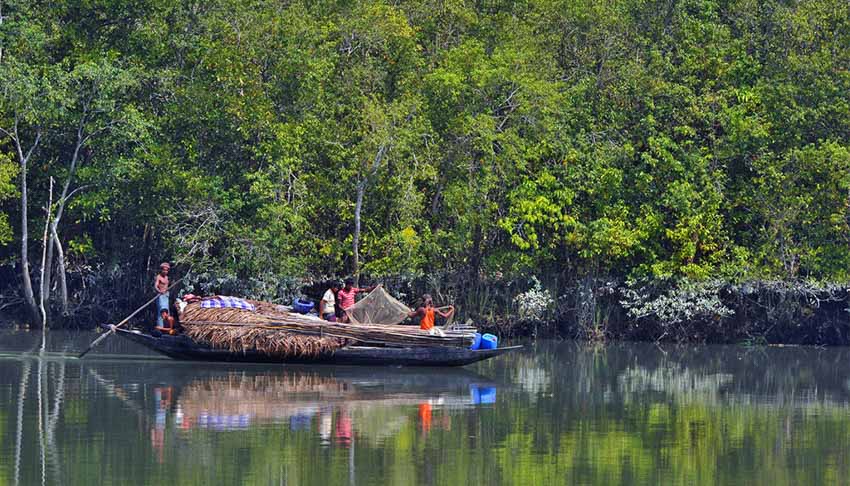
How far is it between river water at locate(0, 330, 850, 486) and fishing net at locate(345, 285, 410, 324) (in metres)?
0.89

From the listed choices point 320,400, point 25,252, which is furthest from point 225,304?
point 25,252

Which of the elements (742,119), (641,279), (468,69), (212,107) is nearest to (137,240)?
(212,107)

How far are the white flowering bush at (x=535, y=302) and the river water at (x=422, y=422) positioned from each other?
11.8 feet

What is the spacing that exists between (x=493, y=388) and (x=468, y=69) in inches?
403

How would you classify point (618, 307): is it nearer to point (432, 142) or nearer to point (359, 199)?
point (432, 142)

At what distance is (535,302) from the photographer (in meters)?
30.7

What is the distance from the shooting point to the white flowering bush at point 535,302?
Result: 30672mm

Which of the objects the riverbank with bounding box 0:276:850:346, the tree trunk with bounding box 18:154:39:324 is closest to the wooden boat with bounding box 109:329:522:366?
the riverbank with bounding box 0:276:850:346

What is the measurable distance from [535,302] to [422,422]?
501 inches

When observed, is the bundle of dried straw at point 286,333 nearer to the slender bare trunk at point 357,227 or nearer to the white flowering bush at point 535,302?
the slender bare trunk at point 357,227

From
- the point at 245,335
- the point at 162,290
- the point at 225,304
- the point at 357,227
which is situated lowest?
the point at 245,335

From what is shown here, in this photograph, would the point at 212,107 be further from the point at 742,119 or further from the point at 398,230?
the point at 742,119

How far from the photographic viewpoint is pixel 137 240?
31828 mm

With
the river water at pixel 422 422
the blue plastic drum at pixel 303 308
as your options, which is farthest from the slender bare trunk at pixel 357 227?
the blue plastic drum at pixel 303 308
